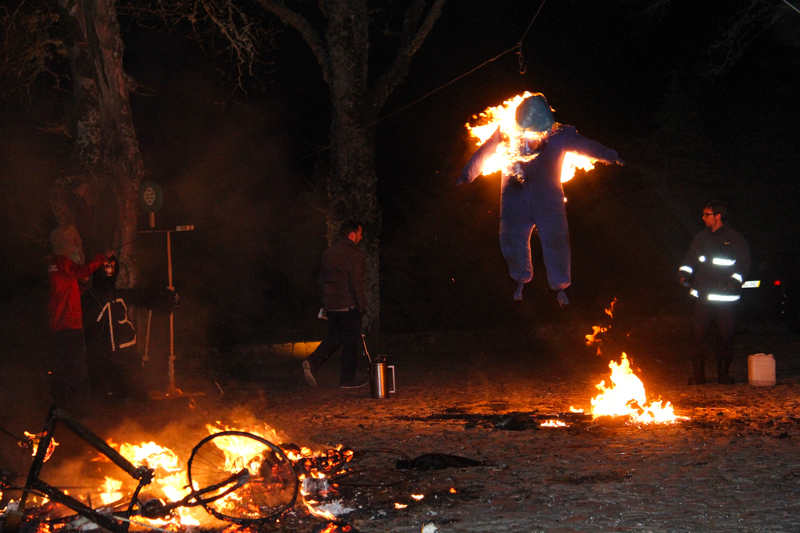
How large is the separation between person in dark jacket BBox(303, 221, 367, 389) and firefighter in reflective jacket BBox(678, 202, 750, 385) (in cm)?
433

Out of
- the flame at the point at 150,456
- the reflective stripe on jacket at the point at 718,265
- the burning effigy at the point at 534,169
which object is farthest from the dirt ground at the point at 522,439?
the burning effigy at the point at 534,169

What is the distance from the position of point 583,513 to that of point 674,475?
1.17 meters

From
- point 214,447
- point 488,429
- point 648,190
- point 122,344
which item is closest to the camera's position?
point 214,447

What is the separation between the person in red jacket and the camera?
26.9 ft

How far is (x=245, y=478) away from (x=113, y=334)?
4.96 meters

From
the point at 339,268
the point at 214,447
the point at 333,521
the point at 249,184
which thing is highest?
the point at 249,184

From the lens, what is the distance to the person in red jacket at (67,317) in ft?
26.9

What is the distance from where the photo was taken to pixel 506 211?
6730 mm

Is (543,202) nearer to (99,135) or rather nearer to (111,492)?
(111,492)

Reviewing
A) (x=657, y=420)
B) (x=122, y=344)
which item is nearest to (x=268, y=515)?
(x=657, y=420)

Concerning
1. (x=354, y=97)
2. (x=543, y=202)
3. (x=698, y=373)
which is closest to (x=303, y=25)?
(x=354, y=97)

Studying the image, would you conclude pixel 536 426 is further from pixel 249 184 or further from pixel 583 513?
pixel 249 184

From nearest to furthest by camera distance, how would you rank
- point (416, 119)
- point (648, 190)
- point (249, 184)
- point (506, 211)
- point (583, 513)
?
point (583, 513), point (506, 211), point (249, 184), point (416, 119), point (648, 190)

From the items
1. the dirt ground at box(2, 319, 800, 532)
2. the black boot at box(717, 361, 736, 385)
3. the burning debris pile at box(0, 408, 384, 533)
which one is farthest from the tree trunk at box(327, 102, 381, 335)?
the burning debris pile at box(0, 408, 384, 533)
